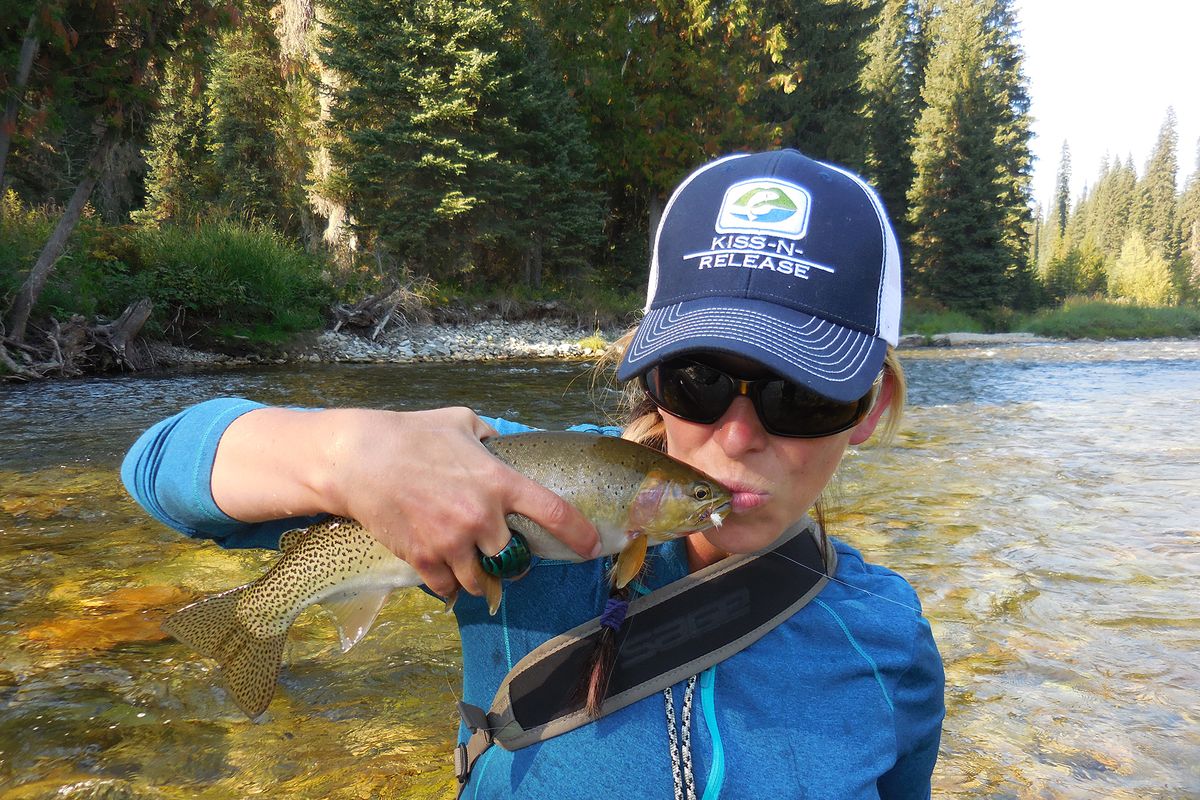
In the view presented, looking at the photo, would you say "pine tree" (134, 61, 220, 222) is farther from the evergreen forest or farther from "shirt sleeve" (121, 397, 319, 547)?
"shirt sleeve" (121, 397, 319, 547)

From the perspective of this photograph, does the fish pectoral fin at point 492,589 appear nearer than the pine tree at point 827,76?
Yes

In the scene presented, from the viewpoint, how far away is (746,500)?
5.73 ft

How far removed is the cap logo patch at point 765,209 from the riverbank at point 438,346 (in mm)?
14046

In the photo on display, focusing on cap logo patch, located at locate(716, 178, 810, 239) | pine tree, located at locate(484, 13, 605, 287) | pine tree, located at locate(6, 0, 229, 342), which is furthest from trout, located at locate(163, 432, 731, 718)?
pine tree, located at locate(484, 13, 605, 287)

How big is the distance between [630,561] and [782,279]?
2.41 feet

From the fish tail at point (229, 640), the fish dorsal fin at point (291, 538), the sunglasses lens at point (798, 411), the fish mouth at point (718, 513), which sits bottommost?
the fish tail at point (229, 640)

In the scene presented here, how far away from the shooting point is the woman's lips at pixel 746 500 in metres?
1.74

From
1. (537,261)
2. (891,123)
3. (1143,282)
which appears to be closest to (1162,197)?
(1143,282)

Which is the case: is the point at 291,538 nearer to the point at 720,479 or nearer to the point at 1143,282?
the point at 720,479

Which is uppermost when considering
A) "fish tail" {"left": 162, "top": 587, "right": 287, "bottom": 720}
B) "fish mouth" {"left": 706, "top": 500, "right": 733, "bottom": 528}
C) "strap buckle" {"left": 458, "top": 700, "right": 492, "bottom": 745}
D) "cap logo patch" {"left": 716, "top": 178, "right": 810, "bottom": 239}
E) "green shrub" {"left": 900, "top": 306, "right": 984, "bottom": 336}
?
"green shrub" {"left": 900, "top": 306, "right": 984, "bottom": 336}

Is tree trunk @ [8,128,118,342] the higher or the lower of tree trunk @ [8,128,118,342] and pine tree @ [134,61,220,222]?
the lower

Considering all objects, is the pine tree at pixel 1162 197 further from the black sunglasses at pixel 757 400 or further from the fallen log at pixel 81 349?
the black sunglasses at pixel 757 400

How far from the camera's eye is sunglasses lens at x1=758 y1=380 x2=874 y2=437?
64.4 inches

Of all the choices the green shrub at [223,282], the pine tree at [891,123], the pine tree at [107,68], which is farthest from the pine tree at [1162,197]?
the pine tree at [107,68]
